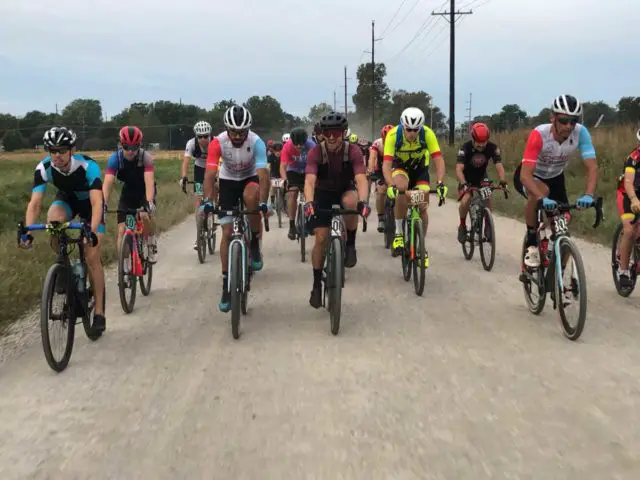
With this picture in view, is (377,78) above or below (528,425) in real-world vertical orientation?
above

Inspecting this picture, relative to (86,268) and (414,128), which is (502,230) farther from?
(86,268)

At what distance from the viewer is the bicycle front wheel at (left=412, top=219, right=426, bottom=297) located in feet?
23.1

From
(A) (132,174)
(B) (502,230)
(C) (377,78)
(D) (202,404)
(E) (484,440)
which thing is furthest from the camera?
(C) (377,78)

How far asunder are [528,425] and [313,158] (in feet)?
11.8

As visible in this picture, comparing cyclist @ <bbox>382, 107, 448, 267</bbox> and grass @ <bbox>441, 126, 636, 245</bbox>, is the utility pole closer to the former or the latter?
grass @ <bbox>441, 126, 636, 245</bbox>

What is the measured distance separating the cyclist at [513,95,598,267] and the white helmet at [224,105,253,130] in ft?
9.48

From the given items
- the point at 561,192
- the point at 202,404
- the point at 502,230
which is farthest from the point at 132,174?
the point at 502,230

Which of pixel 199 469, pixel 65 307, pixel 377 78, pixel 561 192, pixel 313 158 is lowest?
pixel 199 469

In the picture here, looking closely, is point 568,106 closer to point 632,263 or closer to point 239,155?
point 632,263

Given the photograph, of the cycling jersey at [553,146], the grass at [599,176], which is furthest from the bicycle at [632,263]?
the grass at [599,176]

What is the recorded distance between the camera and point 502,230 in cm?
1232

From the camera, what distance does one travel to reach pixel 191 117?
111938 millimetres

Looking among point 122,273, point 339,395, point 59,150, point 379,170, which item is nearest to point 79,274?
point 59,150

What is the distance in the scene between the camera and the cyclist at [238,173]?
647 cm
